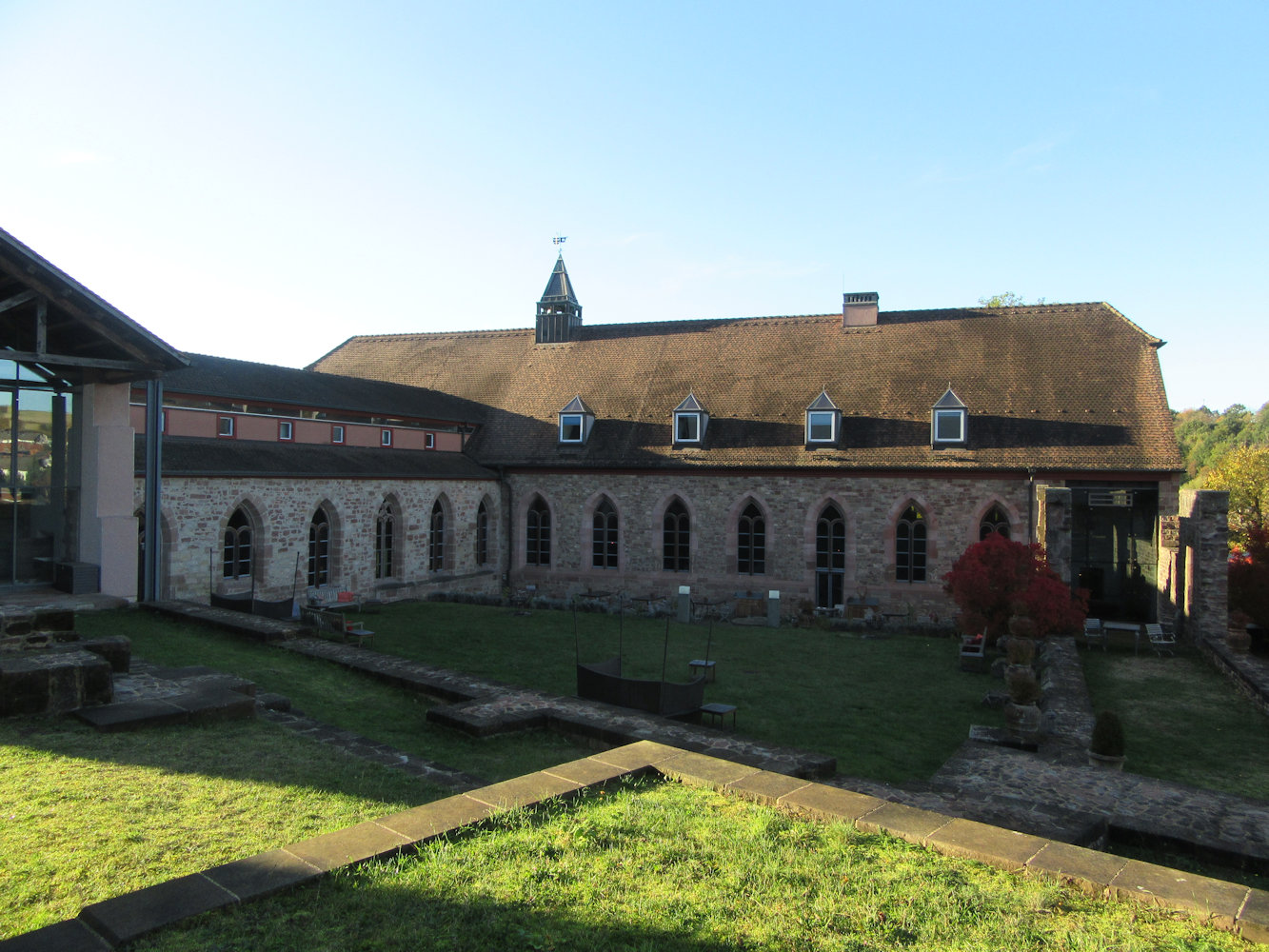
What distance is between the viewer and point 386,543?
80.4 feet

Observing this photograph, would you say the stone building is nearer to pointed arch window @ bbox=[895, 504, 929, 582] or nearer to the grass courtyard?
pointed arch window @ bbox=[895, 504, 929, 582]

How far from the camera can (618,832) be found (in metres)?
5.73

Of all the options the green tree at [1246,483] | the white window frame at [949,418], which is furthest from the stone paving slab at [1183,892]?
the green tree at [1246,483]

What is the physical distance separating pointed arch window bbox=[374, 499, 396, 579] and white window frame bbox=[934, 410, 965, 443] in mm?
16125

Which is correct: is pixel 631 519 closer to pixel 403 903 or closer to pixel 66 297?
pixel 66 297

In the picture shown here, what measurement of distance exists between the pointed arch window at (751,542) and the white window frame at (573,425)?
6.15 metres

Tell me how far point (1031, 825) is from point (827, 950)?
4.53 meters

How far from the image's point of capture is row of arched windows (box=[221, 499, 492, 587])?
19906 mm

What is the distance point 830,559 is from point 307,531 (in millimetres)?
14836

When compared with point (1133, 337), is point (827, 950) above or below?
below

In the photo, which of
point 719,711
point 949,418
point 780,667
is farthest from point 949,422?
point 719,711

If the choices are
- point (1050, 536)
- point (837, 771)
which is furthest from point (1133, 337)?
point (837, 771)

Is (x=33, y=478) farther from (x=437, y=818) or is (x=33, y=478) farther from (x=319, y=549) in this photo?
(x=437, y=818)

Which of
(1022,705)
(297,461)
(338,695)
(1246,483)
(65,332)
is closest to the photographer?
(338,695)
